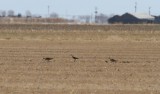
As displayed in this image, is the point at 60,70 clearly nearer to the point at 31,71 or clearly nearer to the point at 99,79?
the point at 31,71

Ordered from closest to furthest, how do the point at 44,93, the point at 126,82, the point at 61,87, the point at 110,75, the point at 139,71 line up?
the point at 44,93
the point at 61,87
the point at 126,82
the point at 110,75
the point at 139,71

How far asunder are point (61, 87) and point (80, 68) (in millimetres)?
4631

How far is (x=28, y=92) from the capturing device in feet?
46.0

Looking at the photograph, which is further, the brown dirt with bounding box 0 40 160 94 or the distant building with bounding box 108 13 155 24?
the distant building with bounding box 108 13 155 24

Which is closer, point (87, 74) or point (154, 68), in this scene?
point (87, 74)

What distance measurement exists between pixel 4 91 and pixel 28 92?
66 cm

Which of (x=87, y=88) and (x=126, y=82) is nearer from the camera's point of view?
(x=87, y=88)

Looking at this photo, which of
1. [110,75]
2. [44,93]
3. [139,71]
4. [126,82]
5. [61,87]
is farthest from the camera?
[139,71]

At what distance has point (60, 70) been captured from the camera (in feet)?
62.1

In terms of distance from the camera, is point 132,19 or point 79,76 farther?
point 132,19

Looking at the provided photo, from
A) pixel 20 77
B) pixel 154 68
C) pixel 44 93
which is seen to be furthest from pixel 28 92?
pixel 154 68

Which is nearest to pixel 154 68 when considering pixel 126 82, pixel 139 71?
pixel 139 71

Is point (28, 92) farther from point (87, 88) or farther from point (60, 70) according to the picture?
point (60, 70)

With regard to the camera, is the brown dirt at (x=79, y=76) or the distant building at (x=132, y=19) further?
the distant building at (x=132, y=19)
